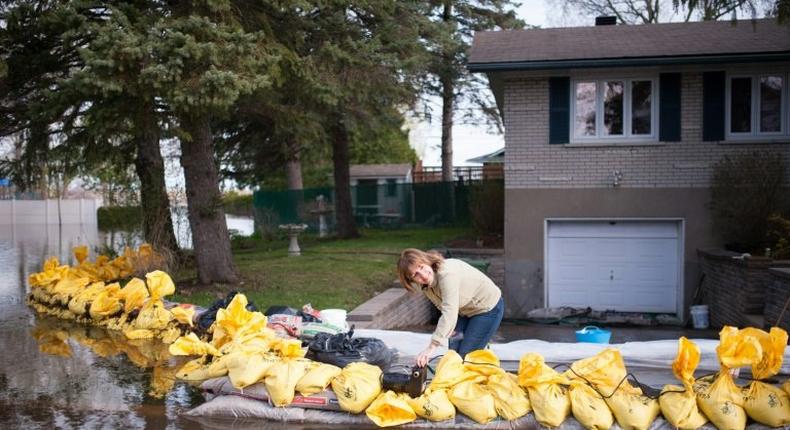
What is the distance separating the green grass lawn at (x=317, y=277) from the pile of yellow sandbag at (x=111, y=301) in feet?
4.30

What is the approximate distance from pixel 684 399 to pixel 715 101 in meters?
11.2

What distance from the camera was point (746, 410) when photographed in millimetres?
6395

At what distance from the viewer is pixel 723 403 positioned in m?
6.36

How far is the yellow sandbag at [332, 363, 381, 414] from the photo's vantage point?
267 inches

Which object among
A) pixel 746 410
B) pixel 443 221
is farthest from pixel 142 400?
pixel 443 221

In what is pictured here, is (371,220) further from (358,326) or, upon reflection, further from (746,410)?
(746,410)

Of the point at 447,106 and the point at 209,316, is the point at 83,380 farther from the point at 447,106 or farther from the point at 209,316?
the point at 447,106

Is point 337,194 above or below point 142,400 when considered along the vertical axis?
above

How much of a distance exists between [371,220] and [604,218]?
1618 cm

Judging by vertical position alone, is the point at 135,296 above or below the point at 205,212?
below

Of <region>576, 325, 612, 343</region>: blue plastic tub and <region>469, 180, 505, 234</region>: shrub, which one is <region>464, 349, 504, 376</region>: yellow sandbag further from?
<region>469, 180, 505, 234</region>: shrub

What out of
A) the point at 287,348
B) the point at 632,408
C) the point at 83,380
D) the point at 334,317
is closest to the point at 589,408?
the point at 632,408

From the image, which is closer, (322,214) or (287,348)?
(287,348)

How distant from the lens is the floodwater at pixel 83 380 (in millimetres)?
7055
